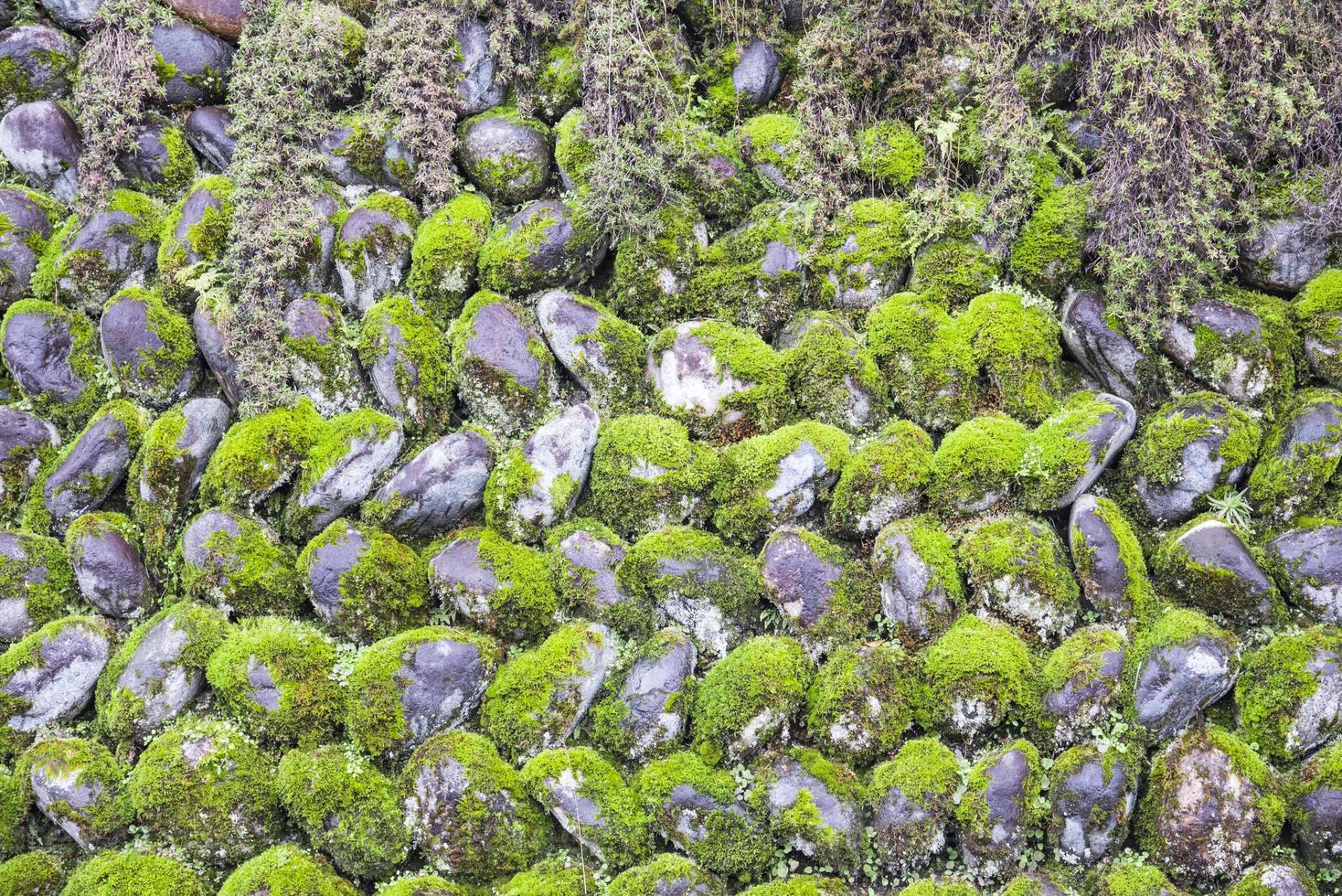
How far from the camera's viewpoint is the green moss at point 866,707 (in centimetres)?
471

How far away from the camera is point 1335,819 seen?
4.29 m

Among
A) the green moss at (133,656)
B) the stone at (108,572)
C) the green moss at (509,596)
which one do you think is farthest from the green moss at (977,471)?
the stone at (108,572)

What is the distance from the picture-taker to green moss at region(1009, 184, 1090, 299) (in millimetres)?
5504

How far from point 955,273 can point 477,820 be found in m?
4.06

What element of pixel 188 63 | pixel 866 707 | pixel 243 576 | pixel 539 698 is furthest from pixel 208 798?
pixel 188 63

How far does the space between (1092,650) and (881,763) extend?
1.19m

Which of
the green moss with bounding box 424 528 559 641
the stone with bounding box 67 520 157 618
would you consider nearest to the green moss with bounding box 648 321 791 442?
the green moss with bounding box 424 528 559 641

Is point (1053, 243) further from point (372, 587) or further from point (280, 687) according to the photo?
point (280, 687)

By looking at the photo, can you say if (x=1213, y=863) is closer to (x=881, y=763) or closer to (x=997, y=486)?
(x=881, y=763)

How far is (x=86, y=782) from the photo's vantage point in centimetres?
480

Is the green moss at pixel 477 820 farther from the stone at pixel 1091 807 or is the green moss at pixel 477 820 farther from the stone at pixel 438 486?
the stone at pixel 1091 807

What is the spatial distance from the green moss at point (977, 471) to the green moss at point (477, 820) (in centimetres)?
269

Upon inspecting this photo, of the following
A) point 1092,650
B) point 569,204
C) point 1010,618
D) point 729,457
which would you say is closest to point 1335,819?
point 1092,650

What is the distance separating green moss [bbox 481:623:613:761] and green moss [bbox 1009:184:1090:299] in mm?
3321
